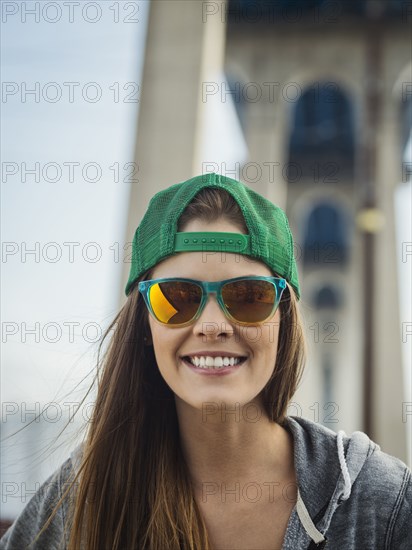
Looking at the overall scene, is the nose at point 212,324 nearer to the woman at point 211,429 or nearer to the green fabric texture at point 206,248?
the woman at point 211,429

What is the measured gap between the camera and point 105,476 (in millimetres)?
2555

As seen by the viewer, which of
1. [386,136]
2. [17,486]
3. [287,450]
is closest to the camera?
[287,450]

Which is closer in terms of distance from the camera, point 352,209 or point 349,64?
point 349,64

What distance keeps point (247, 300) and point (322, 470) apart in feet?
2.38

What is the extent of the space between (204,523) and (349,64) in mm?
14956

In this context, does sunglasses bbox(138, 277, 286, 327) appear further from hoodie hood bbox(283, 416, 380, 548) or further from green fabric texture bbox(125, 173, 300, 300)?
hoodie hood bbox(283, 416, 380, 548)

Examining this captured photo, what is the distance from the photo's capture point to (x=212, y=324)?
2.32 metres

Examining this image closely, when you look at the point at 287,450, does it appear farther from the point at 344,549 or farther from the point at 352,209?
the point at 352,209

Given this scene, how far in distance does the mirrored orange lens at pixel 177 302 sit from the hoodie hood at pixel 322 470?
720 millimetres

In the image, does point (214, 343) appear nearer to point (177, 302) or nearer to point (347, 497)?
point (177, 302)

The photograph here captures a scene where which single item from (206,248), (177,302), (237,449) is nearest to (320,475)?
(237,449)

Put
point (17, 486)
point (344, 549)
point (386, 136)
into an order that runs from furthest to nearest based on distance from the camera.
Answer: point (386, 136) < point (17, 486) < point (344, 549)

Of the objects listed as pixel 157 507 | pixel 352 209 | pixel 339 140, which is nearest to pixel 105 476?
pixel 157 507

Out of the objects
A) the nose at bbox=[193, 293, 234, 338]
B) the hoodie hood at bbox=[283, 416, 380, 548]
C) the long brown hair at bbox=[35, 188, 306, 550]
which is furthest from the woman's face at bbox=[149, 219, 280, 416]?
the hoodie hood at bbox=[283, 416, 380, 548]
